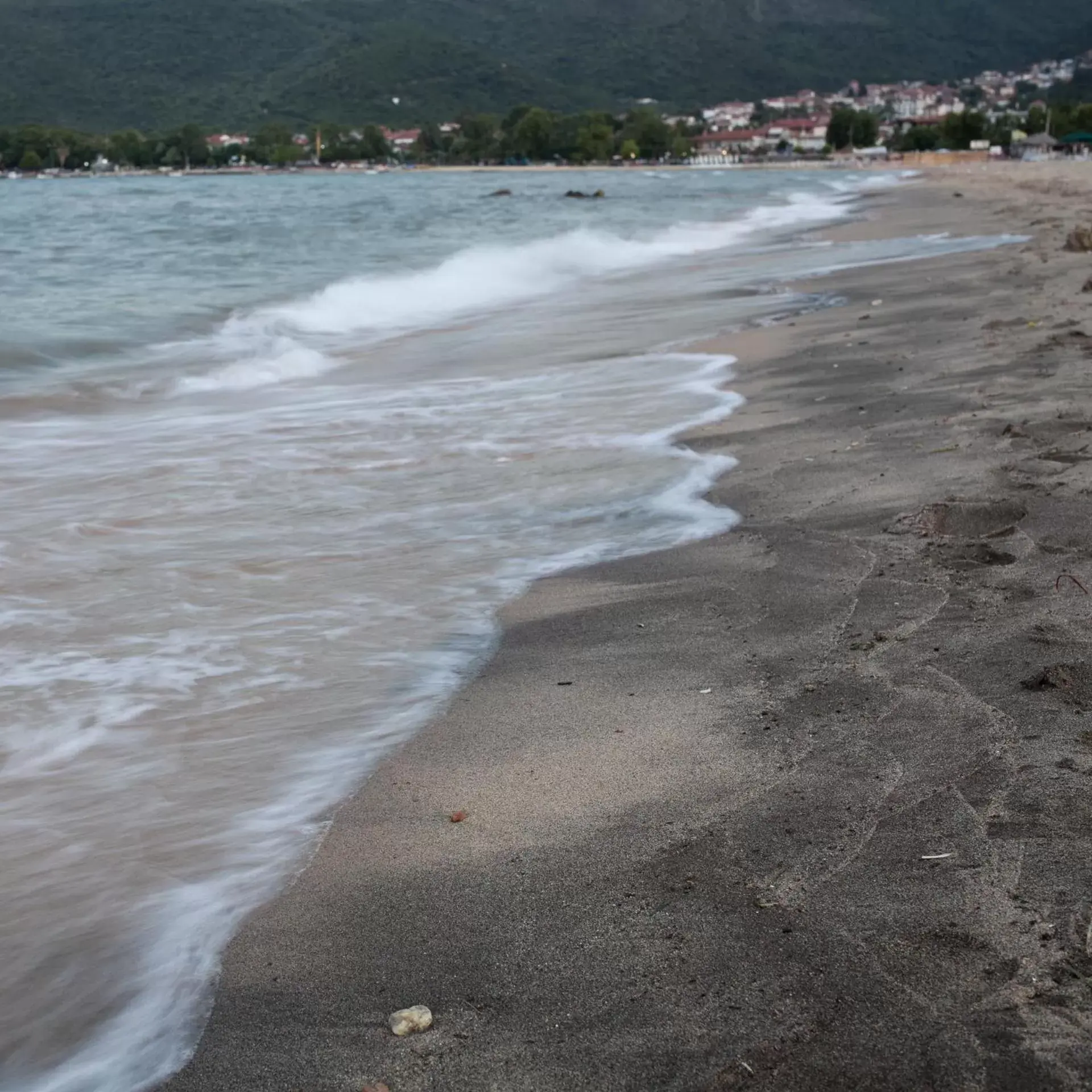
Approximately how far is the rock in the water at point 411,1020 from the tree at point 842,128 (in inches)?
6569

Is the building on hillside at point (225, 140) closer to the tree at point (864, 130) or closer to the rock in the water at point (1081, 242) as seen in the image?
the tree at point (864, 130)

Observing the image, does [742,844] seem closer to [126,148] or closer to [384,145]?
[126,148]

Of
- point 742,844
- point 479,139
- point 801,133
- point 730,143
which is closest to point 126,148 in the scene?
point 479,139

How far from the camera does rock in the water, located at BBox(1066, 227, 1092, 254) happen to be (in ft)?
48.3

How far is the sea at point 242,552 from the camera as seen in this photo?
2553mm

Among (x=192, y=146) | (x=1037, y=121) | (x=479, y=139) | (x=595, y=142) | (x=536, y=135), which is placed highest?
(x=1037, y=121)

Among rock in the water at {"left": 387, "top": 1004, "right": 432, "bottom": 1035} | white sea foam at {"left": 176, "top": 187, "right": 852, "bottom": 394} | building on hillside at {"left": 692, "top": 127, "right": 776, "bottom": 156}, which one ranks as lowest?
building on hillside at {"left": 692, "top": 127, "right": 776, "bottom": 156}

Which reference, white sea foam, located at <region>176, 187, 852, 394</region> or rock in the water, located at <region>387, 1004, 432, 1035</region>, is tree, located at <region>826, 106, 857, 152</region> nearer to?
white sea foam, located at <region>176, 187, 852, 394</region>

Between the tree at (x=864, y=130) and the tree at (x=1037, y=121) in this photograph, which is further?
the tree at (x=864, y=130)

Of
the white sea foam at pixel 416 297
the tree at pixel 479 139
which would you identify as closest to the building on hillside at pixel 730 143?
the tree at pixel 479 139

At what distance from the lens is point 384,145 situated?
158750 mm

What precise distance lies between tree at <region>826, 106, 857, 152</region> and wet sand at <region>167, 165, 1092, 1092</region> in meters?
164

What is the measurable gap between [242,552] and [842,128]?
6535 inches

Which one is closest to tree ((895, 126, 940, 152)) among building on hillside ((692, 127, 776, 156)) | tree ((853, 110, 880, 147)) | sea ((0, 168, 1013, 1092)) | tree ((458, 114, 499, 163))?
tree ((853, 110, 880, 147))
